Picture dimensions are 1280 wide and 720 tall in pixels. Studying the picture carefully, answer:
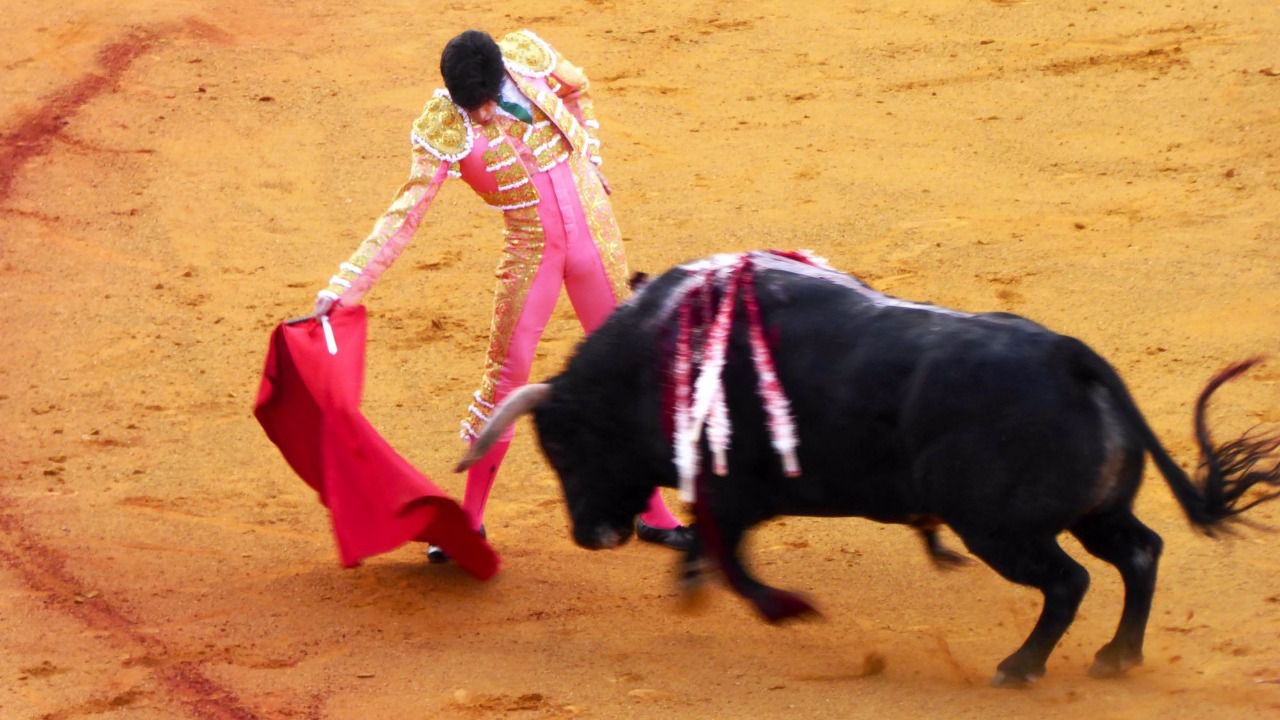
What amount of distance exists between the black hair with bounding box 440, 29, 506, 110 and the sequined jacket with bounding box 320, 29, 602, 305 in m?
0.10

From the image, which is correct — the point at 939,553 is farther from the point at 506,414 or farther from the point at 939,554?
the point at 506,414

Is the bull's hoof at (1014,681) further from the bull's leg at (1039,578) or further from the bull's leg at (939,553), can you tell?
the bull's leg at (939,553)

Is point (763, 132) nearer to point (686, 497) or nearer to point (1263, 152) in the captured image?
point (1263, 152)

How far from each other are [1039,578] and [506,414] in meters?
1.70

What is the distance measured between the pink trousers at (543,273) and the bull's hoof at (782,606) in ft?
3.01

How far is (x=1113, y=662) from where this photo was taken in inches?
183

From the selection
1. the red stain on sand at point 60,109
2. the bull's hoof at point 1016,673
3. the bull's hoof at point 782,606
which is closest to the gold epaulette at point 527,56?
the bull's hoof at point 782,606

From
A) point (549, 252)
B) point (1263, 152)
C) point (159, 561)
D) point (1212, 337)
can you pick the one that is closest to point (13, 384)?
point (159, 561)

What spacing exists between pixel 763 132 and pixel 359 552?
499 centimetres

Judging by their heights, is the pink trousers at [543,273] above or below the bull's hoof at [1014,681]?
above

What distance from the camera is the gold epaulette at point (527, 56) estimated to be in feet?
18.2

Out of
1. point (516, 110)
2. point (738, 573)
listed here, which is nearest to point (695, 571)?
point (738, 573)

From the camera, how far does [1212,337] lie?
7.11 m

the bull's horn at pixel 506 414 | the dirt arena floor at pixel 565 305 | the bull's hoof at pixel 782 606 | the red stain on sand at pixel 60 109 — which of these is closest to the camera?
the bull's hoof at pixel 782 606
